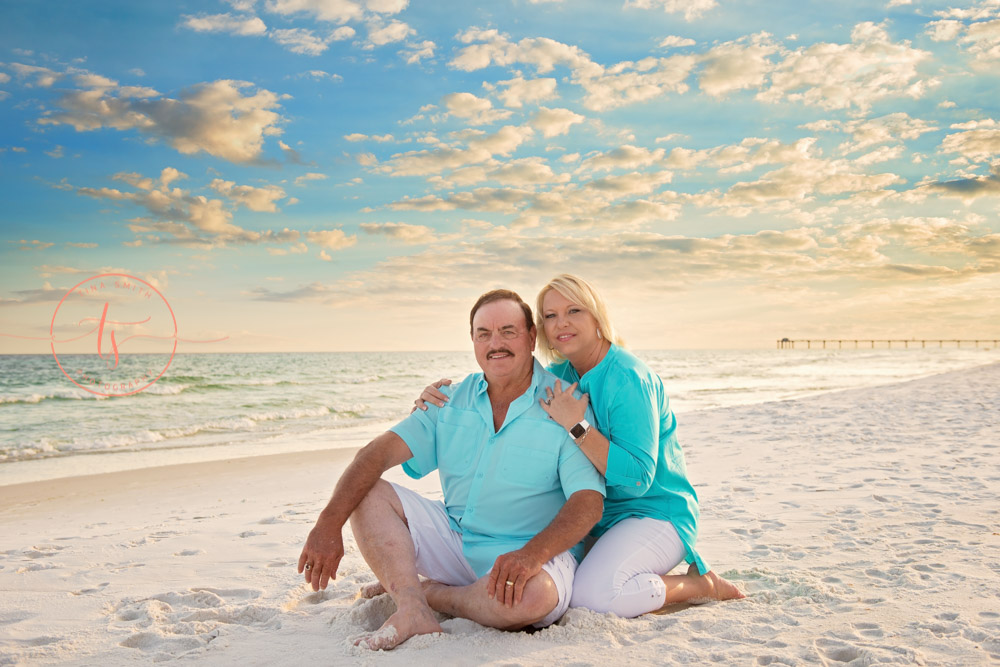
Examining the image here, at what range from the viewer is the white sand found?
10.4 ft

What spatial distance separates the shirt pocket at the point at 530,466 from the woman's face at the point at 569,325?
1.92 feet

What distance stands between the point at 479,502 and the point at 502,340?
0.83m

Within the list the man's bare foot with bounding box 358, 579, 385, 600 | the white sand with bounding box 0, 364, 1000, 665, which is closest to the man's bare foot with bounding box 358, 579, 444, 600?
the man's bare foot with bounding box 358, 579, 385, 600

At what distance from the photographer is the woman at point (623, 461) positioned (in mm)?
3400

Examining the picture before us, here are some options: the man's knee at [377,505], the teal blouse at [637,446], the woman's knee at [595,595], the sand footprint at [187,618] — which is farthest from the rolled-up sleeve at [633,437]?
the sand footprint at [187,618]

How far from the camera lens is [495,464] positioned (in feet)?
11.6

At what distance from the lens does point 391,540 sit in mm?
3578

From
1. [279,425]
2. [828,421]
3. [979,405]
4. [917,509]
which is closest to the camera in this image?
[917,509]

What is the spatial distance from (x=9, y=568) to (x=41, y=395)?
22.1m

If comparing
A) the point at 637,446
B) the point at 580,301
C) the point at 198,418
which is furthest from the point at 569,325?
the point at 198,418

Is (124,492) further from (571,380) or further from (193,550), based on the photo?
(571,380)

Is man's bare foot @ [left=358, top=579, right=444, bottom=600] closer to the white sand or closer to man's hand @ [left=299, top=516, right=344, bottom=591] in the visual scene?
the white sand

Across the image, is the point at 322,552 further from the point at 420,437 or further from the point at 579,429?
the point at 579,429

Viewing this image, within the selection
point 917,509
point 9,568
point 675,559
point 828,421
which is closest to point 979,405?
point 828,421
